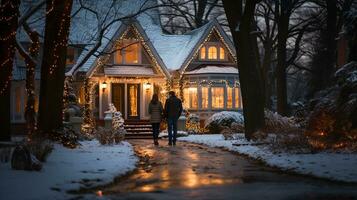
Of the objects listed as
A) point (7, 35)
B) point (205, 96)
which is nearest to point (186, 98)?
point (205, 96)

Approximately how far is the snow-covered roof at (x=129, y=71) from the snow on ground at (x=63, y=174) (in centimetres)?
1749

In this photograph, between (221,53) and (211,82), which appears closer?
(211,82)

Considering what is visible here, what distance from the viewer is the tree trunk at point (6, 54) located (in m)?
16.3

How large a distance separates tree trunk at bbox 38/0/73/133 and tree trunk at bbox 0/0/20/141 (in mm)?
2280

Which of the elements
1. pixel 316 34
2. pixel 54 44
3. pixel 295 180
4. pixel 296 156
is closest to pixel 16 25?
pixel 54 44

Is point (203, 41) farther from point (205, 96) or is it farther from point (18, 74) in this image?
point (18, 74)

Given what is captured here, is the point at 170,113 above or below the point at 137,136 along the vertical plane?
above

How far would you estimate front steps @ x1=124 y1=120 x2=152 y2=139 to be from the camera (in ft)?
98.1

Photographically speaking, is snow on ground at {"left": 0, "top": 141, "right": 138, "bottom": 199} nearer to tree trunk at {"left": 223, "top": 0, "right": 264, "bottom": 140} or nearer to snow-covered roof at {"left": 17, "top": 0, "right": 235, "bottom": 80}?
tree trunk at {"left": 223, "top": 0, "right": 264, "bottom": 140}

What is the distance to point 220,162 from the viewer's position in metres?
14.3

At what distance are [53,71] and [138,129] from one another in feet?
41.1

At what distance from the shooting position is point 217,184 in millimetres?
10141

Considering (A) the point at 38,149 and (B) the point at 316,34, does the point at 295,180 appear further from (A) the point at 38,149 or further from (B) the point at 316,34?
(B) the point at 316,34

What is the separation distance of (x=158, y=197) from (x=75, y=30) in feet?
94.4
